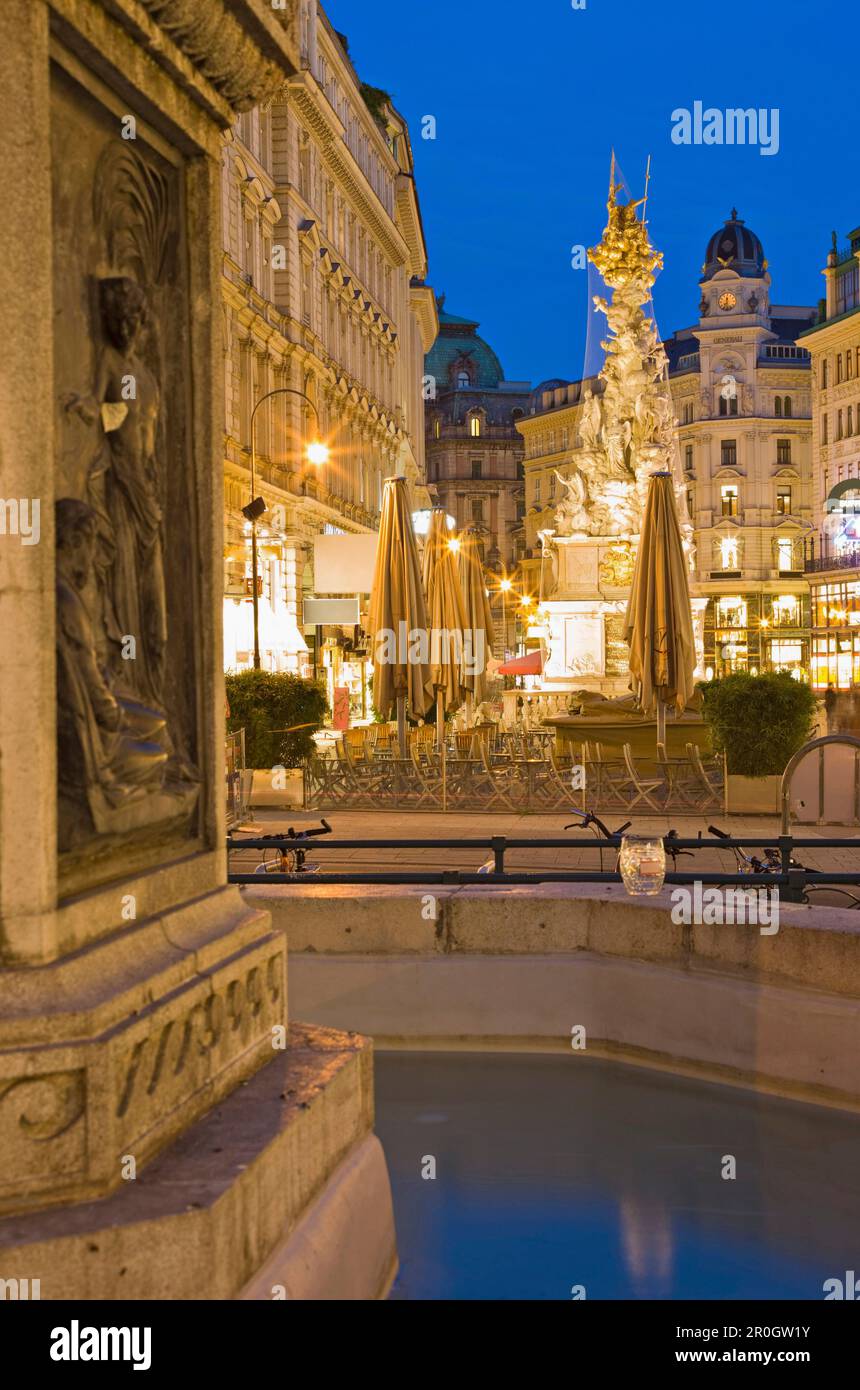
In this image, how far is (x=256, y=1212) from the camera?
12.4 feet

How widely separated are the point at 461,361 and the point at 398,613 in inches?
4674

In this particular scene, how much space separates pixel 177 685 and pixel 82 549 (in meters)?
0.90

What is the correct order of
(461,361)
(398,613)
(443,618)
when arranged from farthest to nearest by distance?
(461,361), (443,618), (398,613)

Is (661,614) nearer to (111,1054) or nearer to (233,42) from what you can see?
(233,42)

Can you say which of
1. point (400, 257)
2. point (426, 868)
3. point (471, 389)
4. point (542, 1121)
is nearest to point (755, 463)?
point (400, 257)

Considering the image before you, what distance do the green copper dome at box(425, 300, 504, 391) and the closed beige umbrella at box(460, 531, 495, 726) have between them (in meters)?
110

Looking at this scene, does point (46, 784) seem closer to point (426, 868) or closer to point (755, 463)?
point (426, 868)

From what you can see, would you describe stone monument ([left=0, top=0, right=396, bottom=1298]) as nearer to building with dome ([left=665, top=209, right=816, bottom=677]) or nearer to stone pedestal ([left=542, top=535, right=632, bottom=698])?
stone pedestal ([left=542, top=535, right=632, bottom=698])

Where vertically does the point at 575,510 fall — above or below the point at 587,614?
above

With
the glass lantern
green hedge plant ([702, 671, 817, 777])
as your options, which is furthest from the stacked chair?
the glass lantern

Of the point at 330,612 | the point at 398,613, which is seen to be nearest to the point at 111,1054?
the point at 398,613

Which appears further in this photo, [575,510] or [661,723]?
[575,510]

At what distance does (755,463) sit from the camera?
94.6 metres

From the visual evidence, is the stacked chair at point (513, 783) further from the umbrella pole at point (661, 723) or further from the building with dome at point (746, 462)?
the building with dome at point (746, 462)
